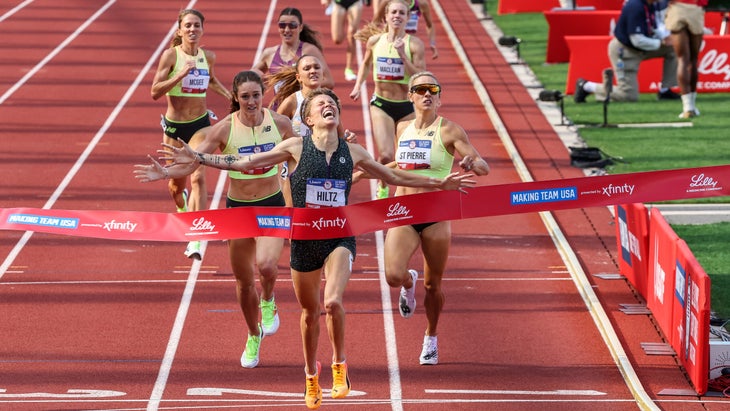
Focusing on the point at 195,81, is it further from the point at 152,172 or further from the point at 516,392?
the point at 516,392

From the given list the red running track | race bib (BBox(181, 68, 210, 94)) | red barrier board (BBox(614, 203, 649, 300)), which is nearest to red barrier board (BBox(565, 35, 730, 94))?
the red running track

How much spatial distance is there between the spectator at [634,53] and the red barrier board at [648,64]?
486mm

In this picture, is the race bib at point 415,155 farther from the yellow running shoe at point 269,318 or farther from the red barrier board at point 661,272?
the red barrier board at point 661,272

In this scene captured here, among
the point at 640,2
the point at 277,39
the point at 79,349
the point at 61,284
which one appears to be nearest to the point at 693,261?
the point at 79,349

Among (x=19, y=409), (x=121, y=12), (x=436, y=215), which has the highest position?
(x=436, y=215)

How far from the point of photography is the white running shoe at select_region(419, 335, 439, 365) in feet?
34.3

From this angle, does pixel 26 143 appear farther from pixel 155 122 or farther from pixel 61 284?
pixel 61 284

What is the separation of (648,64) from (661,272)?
11.1 m

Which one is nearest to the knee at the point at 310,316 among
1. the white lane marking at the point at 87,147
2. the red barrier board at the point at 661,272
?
the red barrier board at the point at 661,272

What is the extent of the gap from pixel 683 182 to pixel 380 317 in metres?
2.86

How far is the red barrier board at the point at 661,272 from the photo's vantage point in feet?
35.0

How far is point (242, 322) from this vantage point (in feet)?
37.7

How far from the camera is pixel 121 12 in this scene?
29000 millimetres

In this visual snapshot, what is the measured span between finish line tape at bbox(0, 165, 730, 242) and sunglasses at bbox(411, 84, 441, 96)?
2.46 feet
